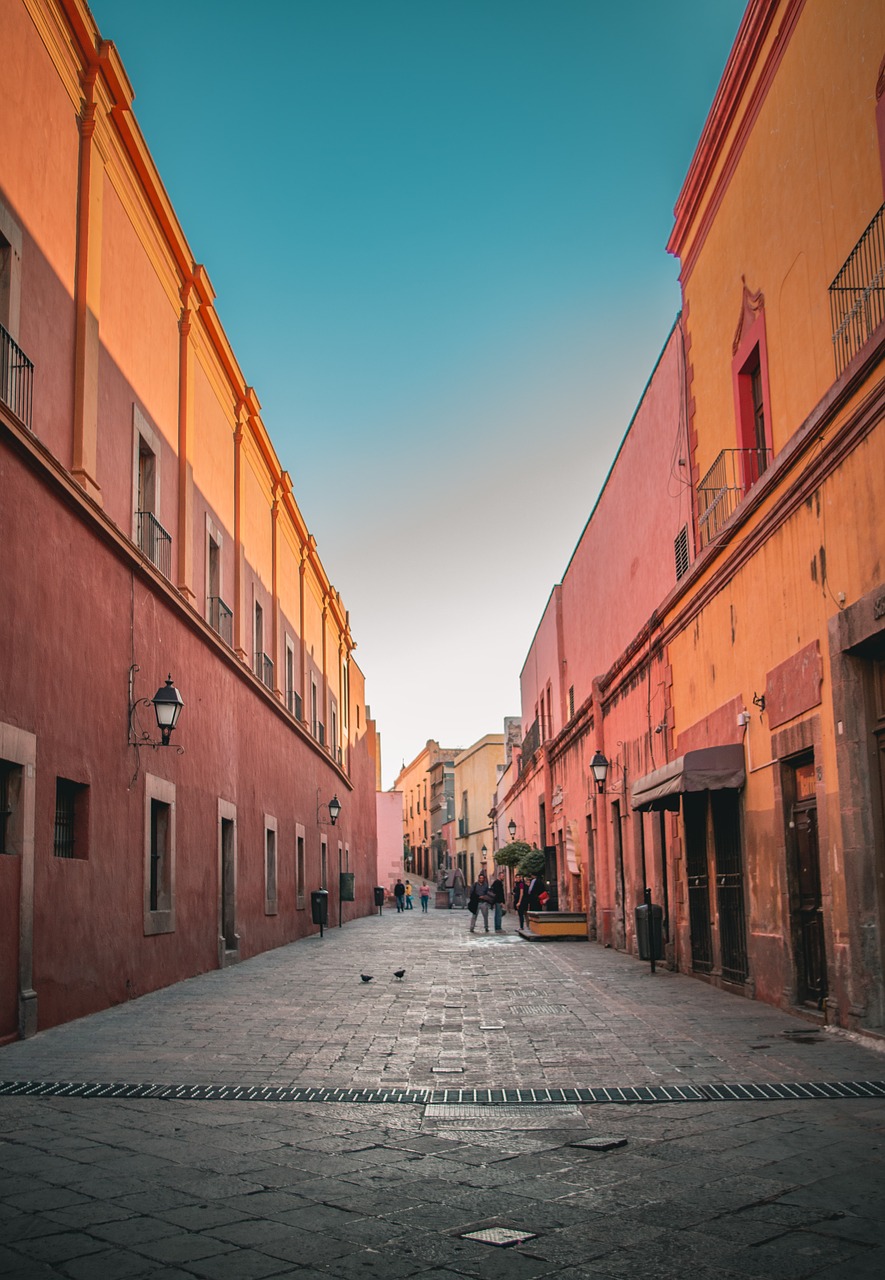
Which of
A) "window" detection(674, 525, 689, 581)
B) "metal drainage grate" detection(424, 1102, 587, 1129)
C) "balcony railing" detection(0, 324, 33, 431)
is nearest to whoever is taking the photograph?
"metal drainage grate" detection(424, 1102, 587, 1129)

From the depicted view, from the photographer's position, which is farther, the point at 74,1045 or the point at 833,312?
the point at 833,312

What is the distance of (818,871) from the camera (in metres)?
9.98

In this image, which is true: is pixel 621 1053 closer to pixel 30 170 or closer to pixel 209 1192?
pixel 209 1192

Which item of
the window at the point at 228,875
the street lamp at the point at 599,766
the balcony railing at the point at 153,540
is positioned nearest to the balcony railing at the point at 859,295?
the balcony railing at the point at 153,540

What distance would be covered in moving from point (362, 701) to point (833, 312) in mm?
42105

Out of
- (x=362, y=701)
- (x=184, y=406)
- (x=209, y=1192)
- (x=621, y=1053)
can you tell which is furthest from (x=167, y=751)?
(x=362, y=701)

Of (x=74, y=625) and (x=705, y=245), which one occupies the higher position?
(x=705, y=245)

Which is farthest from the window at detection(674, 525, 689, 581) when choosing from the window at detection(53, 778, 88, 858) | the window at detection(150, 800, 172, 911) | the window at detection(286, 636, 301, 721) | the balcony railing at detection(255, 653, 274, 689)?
the window at detection(286, 636, 301, 721)

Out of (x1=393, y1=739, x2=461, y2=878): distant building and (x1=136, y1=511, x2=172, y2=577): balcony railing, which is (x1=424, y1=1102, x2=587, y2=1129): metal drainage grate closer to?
(x1=136, y1=511, x2=172, y2=577): balcony railing

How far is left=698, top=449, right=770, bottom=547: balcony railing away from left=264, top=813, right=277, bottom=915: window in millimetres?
11633

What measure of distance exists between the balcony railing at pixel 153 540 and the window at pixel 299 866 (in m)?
12.8

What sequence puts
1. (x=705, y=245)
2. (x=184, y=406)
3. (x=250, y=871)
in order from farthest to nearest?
(x=250, y=871), (x=184, y=406), (x=705, y=245)

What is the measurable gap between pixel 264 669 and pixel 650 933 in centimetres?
1140

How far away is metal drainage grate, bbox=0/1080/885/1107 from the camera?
6684 millimetres
